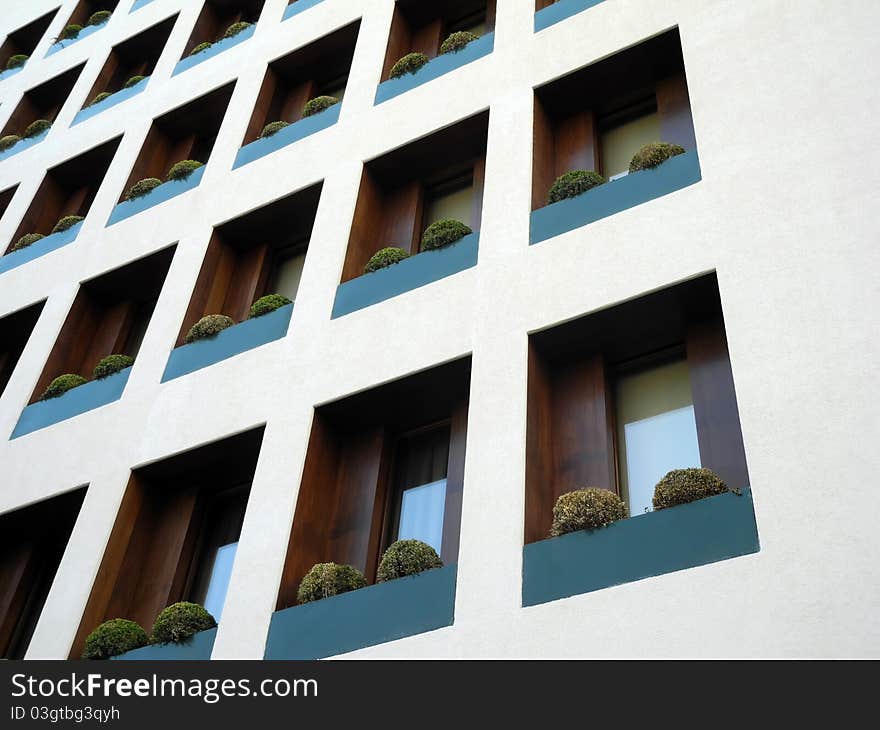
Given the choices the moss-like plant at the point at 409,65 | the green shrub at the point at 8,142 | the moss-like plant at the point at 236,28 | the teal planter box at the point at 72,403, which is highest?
the moss-like plant at the point at 236,28

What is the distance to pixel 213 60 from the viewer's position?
2261 centimetres

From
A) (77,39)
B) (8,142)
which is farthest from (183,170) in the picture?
(77,39)

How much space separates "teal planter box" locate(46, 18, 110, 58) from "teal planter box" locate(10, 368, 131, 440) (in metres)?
14.5

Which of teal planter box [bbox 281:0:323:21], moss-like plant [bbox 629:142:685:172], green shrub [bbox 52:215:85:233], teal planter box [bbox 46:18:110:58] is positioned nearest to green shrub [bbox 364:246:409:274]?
moss-like plant [bbox 629:142:685:172]

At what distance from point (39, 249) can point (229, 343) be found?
298 inches

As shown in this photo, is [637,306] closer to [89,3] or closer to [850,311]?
[850,311]

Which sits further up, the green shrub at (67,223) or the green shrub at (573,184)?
the green shrub at (67,223)

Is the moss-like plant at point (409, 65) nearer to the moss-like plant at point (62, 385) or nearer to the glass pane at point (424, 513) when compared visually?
the moss-like plant at point (62, 385)

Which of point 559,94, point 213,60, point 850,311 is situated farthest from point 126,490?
point 213,60

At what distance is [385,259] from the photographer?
1501 centimetres

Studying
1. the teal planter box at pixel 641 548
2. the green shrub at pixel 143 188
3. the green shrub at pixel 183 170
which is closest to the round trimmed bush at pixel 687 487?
the teal planter box at pixel 641 548

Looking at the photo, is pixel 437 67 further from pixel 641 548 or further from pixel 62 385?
pixel 641 548

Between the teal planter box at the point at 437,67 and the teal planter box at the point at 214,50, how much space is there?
592cm

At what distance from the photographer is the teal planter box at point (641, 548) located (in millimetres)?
9633
